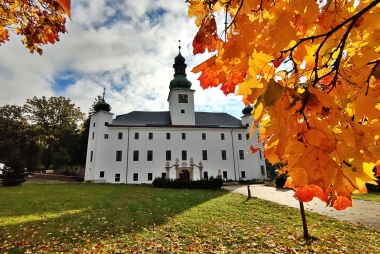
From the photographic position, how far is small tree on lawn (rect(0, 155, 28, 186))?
1933cm

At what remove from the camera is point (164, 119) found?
36.2m

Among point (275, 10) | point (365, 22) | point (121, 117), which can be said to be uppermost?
point (121, 117)

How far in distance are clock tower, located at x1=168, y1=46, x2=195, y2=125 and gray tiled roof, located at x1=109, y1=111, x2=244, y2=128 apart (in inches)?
65.4

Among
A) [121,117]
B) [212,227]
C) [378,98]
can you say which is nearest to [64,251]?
[212,227]

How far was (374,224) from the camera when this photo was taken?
667cm

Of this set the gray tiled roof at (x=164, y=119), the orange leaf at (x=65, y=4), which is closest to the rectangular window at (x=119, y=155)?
the gray tiled roof at (x=164, y=119)

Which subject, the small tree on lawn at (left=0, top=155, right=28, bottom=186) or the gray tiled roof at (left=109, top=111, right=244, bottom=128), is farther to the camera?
the gray tiled roof at (left=109, top=111, right=244, bottom=128)

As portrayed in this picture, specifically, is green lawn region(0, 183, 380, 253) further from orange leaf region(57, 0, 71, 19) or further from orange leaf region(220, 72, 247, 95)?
orange leaf region(57, 0, 71, 19)

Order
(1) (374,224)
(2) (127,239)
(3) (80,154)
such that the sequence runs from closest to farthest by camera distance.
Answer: (2) (127,239) → (1) (374,224) → (3) (80,154)

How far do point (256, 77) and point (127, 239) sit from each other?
588 centimetres

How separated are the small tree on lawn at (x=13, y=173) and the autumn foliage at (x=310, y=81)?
25031mm

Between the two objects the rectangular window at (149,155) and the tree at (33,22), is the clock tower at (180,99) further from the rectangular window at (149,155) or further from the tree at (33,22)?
the tree at (33,22)

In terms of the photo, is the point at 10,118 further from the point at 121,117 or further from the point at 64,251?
the point at 64,251

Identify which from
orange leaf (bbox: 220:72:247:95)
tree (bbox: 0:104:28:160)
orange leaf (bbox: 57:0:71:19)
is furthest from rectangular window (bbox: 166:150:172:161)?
orange leaf (bbox: 57:0:71:19)
